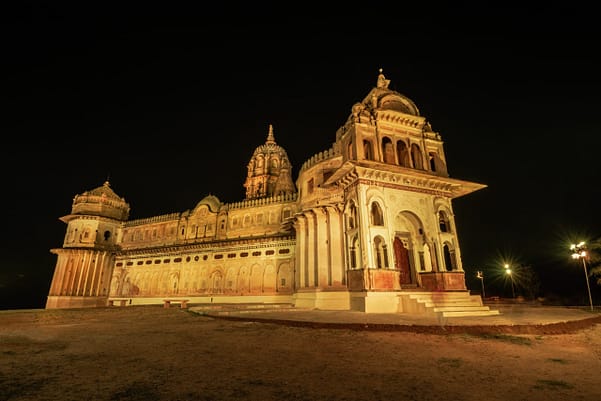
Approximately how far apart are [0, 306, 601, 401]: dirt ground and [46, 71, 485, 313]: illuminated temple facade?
738 cm

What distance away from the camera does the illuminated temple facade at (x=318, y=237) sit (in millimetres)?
15633

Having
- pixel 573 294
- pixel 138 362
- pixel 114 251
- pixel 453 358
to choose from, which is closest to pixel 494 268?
pixel 573 294

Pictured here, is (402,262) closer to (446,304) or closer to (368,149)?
(446,304)

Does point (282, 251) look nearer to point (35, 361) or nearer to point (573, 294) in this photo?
point (35, 361)

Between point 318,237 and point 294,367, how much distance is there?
52.8 feet

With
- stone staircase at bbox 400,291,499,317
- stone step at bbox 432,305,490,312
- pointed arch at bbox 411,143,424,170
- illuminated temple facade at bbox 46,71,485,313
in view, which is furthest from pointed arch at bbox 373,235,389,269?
pointed arch at bbox 411,143,424,170

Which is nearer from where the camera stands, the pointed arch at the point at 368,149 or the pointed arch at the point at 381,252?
the pointed arch at the point at 381,252

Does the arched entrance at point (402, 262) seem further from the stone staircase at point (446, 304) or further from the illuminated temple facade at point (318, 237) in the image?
the stone staircase at point (446, 304)

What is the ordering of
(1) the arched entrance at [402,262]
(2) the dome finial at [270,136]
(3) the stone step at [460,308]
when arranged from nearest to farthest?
(3) the stone step at [460,308] → (1) the arched entrance at [402,262] → (2) the dome finial at [270,136]

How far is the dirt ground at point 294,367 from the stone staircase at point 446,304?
4.90 metres

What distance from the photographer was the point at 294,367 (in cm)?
450

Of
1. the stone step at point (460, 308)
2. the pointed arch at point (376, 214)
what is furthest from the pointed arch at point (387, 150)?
the stone step at point (460, 308)

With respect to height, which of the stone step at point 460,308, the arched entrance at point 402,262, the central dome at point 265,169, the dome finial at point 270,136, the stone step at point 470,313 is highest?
the dome finial at point 270,136

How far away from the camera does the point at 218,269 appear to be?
32562mm
